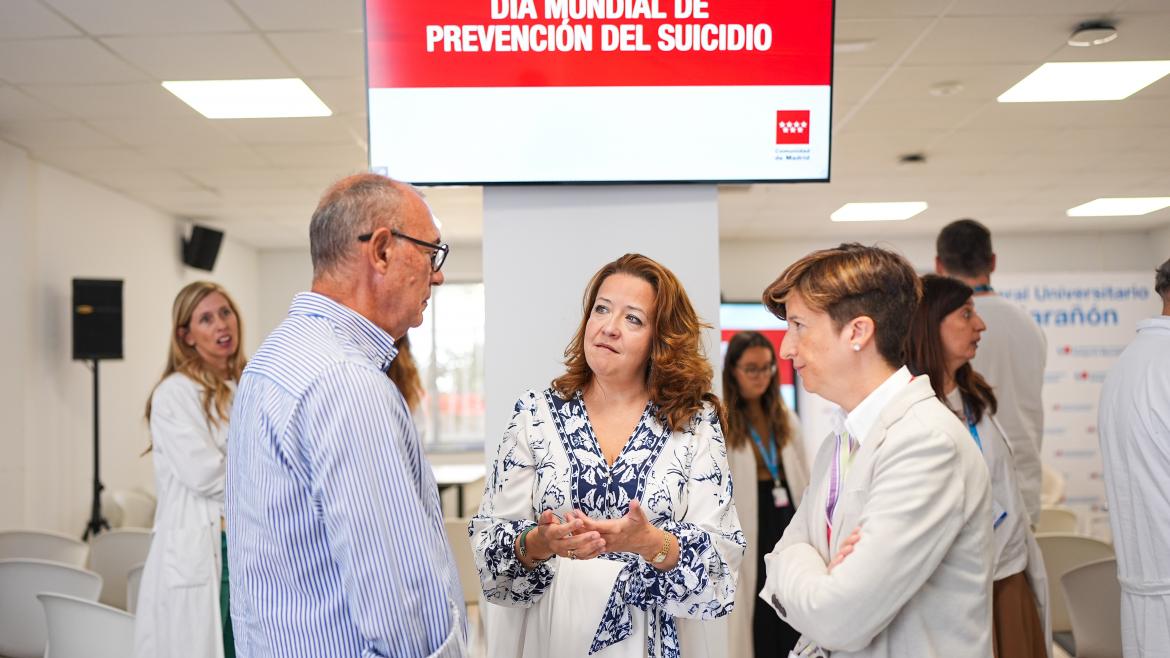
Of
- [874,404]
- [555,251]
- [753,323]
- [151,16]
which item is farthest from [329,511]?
[753,323]

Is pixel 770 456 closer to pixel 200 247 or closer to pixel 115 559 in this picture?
pixel 115 559

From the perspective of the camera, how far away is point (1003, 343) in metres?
4.07

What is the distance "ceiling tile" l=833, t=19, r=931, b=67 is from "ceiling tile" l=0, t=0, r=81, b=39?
3.54 meters

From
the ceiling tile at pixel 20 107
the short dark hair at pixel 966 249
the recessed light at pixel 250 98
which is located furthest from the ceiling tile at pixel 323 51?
the short dark hair at pixel 966 249

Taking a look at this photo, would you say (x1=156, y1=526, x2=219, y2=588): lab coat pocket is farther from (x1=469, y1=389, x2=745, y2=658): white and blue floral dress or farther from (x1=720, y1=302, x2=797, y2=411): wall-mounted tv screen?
(x1=720, y1=302, x2=797, y2=411): wall-mounted tv screen

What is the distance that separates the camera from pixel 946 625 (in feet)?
5.24

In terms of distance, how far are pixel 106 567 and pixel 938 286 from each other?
3.93m

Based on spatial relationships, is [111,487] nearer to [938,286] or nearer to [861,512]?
[938,286]

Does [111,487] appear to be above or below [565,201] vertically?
below

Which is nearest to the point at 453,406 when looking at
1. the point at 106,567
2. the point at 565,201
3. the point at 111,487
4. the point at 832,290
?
the point at 111,487

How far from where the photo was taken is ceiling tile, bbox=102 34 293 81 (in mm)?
4488

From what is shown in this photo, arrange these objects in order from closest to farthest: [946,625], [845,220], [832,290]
Answer: [946,625] → [832,290] → [845,220]

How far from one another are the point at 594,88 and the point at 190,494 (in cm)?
202

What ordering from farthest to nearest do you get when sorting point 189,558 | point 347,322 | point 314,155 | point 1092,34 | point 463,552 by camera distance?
1. point 314,155
2. point 463,552
3. point 1092,34
4. point 189,558
5. point 347,322
